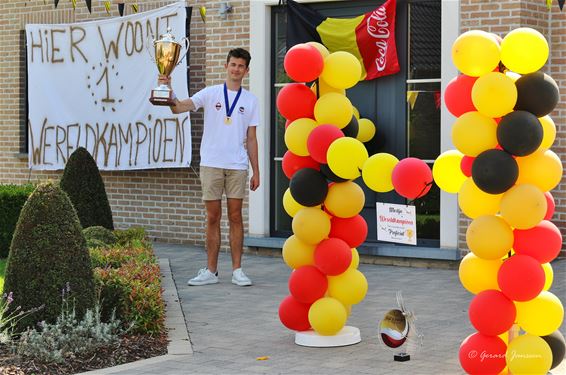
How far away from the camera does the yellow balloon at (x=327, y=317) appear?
273 inches

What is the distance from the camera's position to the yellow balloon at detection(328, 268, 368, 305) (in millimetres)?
7082

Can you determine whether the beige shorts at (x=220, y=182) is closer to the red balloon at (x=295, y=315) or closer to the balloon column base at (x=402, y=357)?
the red balloon at (x=295, y=315)

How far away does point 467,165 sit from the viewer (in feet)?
19.3

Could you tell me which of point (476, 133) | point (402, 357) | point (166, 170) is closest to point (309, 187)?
point (402, 357)

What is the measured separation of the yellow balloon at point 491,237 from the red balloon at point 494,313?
23 centimetres

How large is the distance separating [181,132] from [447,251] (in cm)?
424

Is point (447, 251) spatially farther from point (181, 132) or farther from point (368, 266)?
point (181, 132)

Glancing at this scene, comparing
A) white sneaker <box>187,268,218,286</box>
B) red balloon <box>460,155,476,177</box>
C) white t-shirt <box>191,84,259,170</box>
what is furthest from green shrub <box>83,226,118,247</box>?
red balloon <box>460,155,476,177</box>

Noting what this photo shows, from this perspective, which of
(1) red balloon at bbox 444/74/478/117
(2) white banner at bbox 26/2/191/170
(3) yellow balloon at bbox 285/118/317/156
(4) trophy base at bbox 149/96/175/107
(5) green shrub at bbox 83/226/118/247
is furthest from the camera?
(2) white banner at bbox 26/2/191/170

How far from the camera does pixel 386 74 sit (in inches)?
442

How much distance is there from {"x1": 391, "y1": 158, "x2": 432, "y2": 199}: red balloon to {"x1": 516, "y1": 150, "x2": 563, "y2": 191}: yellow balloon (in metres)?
0.61

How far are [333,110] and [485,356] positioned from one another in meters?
2.10

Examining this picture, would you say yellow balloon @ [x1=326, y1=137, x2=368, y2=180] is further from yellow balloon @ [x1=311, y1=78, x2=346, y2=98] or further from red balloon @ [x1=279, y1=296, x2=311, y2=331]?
red balloon @ [x1=279, y1=296, x2=311, y2=331]

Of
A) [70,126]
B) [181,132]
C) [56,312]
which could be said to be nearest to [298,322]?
[56,312]
